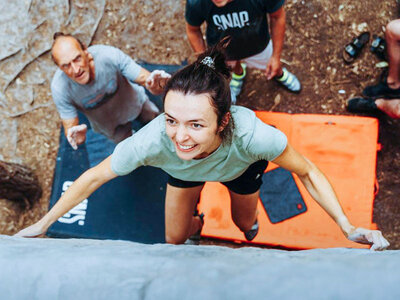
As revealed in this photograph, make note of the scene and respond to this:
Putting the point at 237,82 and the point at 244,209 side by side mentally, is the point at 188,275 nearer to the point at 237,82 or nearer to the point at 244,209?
the point at 244,209

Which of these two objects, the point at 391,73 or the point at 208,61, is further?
the point at 391,73

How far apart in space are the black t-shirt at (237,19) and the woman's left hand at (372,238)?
151cm

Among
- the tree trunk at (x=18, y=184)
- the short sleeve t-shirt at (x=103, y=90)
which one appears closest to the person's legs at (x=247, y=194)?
the short sleeve t-shirt at (x=103, y=90)

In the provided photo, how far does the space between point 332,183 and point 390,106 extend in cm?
76

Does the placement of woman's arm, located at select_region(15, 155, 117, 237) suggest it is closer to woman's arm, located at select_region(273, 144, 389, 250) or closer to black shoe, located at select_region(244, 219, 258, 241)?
woman's arm, located at select_region(273, 144, 389, 250)

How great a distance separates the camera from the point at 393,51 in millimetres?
2846

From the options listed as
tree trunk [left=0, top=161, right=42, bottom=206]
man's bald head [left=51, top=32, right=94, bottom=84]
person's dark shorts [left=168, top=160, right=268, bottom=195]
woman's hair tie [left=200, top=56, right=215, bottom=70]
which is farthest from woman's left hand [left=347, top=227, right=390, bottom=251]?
tree trunk [left=0, top=161, right=42, bottom=206]

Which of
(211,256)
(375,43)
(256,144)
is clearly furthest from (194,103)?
(375,43)

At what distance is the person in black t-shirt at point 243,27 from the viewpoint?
7.76 feet

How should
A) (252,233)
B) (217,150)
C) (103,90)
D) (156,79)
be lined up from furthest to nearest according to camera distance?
(252,233)
(103,90)
(156,79)
(217,150)

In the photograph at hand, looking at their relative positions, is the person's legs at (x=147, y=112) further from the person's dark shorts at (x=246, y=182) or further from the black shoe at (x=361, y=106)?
the black shoe at (x=361, y=106)

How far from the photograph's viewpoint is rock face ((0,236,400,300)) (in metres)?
0.86


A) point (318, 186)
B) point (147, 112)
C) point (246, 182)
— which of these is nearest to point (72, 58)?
point (147, 112)

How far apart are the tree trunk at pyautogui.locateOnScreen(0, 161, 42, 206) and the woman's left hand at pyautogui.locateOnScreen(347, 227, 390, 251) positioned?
2528mm
